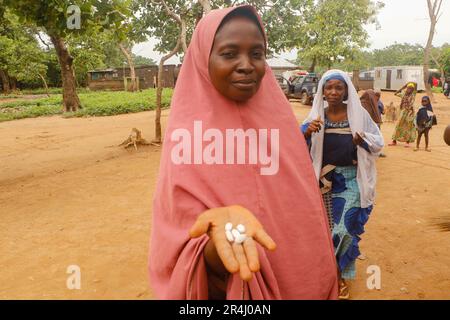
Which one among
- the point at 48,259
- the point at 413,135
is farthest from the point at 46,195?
the point at 413,135

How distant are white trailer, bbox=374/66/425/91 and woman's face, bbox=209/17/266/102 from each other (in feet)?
96.5

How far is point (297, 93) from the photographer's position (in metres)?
20.1

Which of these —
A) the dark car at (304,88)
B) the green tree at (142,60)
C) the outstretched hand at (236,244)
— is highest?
the green tree at (142,60)

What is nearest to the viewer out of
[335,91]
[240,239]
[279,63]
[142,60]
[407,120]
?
[240,239]

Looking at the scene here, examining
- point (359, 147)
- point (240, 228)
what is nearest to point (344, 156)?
point (359, 147)

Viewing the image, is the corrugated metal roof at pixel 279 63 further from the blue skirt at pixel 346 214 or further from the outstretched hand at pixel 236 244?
the outstretched hand at pixel 236 244

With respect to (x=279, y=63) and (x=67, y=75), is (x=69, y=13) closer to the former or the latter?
(x=67, y=75)

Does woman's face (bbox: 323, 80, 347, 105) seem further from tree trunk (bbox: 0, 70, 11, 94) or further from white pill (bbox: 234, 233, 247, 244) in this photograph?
tree trunk (bbox: 0, 70, 11, 94)

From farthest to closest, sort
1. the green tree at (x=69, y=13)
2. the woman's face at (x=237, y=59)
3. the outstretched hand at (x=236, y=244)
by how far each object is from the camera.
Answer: the green tree at (x=69, y=13), the woman's face at (x=237, y=59), the outstretched hand at (x=236, y=244)

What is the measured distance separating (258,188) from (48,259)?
9.85 feet

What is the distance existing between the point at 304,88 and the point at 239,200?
19.2 meters

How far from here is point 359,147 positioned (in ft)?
8.92

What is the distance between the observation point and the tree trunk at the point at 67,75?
1511 centimetres

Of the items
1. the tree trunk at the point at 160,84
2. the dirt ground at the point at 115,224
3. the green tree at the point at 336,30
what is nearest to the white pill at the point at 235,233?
the dirt ground at the point at 115,224
